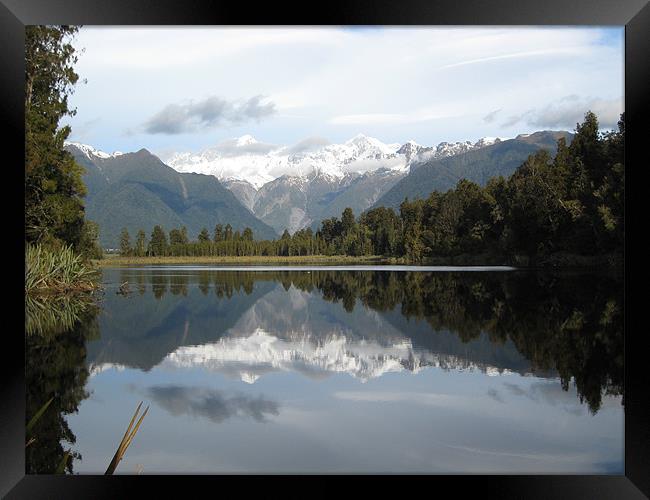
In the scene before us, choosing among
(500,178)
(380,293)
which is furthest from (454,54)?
(380,293)

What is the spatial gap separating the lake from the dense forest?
806cm

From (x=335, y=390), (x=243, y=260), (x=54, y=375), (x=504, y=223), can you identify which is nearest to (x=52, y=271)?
(x=54, y=375)

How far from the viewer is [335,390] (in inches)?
288

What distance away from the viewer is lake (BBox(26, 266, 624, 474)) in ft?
16.5

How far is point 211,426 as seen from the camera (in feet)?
19.1

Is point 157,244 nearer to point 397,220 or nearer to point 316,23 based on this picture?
point 397,220

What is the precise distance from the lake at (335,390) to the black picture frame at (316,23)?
1.21 metres

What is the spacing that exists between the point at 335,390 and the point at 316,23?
14.8 feet

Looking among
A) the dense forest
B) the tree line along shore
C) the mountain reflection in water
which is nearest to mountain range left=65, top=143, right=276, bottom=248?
the dense forest

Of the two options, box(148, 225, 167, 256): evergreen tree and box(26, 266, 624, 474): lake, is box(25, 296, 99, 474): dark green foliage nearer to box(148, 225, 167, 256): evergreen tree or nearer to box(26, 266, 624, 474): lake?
box(26, 266, 624, 474): lake

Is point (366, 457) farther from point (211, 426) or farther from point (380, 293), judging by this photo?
point (380, 293)

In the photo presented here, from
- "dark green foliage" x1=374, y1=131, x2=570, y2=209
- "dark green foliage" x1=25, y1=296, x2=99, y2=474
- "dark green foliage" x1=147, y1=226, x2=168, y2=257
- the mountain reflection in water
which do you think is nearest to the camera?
"dark green foliage" x1=25, y1=296, x2=99, y2=474

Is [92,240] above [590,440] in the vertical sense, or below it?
above

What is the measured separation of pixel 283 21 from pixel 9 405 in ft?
7.99
